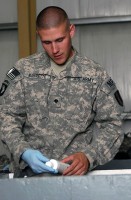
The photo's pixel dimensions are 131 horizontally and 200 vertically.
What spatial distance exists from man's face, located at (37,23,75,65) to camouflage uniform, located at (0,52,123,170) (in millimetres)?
113

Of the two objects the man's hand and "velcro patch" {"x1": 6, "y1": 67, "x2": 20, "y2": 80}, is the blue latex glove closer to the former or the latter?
the man's hand

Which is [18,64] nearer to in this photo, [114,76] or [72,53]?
[72,53]

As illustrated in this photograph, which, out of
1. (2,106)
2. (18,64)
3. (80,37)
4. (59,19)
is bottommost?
(80,37)

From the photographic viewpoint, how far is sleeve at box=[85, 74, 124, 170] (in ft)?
7.05

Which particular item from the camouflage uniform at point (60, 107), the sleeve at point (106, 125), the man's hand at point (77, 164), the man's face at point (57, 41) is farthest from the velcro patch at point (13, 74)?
the man's hand at point (77, 164)

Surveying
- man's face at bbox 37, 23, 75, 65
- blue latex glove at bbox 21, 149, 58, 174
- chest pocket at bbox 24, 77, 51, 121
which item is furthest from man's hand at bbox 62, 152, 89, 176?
man's face at bbox 37, 23, 75, 65

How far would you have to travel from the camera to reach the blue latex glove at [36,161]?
6.26ft

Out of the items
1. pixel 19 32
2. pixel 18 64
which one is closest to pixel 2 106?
pixel 18 64

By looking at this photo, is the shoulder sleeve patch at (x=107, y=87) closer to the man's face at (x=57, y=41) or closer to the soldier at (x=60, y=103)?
the soldier at (x=60, y=103)

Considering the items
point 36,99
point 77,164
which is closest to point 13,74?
point 36,99

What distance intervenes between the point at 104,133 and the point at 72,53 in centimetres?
39

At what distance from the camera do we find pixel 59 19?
86.0 inches

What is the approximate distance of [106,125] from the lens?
2221 millimetres

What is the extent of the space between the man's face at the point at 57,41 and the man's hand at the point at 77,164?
42 centimetres
